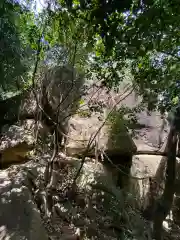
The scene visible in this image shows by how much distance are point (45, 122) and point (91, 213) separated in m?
1.96

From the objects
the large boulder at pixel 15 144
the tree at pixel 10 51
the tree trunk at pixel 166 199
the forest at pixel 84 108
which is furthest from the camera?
the large boulder at pixel 15 144

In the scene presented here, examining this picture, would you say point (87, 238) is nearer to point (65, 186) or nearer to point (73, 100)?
point (65, 186)

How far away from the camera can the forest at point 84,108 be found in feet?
7.91

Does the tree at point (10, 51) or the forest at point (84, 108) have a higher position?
the tree at point (10, 51)

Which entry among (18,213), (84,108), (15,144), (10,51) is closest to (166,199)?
(84,108)

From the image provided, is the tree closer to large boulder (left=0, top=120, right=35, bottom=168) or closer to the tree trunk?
large boulder (left=0, top=120, right=35, bottom=168)

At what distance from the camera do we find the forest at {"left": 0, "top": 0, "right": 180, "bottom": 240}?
241cm

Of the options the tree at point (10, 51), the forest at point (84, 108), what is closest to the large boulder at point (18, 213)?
the forest at point (84, 108)

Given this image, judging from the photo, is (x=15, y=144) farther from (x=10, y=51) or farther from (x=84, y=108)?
(x=10, y=51)

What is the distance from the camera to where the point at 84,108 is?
4414 mm

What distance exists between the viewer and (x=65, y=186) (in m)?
4.02

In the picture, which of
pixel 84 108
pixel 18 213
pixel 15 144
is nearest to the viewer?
pixel 18 213

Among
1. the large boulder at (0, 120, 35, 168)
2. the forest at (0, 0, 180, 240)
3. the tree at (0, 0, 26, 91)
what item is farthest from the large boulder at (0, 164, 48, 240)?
the tree at (0, 0, 26, 91)

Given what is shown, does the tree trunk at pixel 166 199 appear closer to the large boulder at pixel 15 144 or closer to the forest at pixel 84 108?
the forest at pixel 84 108
